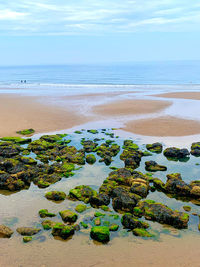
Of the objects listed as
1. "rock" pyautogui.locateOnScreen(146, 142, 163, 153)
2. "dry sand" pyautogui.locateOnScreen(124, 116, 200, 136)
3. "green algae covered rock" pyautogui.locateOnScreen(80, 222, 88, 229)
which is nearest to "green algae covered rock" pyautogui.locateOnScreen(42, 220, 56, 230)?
"green algae covered rock" pyautogui.locateOnScreen(80, 222, 88, 229)

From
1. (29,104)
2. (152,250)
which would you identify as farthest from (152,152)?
(29,104)

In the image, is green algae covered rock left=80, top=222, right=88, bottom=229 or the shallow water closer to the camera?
the shallow water

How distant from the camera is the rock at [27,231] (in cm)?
1130

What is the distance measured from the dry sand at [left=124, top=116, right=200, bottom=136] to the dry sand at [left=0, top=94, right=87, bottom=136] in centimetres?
687

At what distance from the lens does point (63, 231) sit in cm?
1120

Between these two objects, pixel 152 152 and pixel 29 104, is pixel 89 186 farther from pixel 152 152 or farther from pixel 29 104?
pixel 29 104

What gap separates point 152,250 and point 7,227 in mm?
6291

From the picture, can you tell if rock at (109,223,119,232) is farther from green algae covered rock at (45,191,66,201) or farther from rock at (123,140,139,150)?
rock at (123,140,139,150)

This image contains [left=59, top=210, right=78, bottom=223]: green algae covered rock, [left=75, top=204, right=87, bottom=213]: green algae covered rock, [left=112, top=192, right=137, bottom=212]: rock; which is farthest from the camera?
[left=112, top=192, right=137, bottom=212]: rock

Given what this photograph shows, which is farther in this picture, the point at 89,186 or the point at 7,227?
the point at 89,186

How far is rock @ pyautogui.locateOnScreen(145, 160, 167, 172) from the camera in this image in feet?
59.5

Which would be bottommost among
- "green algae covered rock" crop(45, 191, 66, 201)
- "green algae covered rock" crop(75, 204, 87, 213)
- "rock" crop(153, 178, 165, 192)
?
"green algae covered rock" crop(75, 204, 87, 213)

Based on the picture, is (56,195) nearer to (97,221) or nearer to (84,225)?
(84,225)

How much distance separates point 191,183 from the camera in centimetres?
1541
